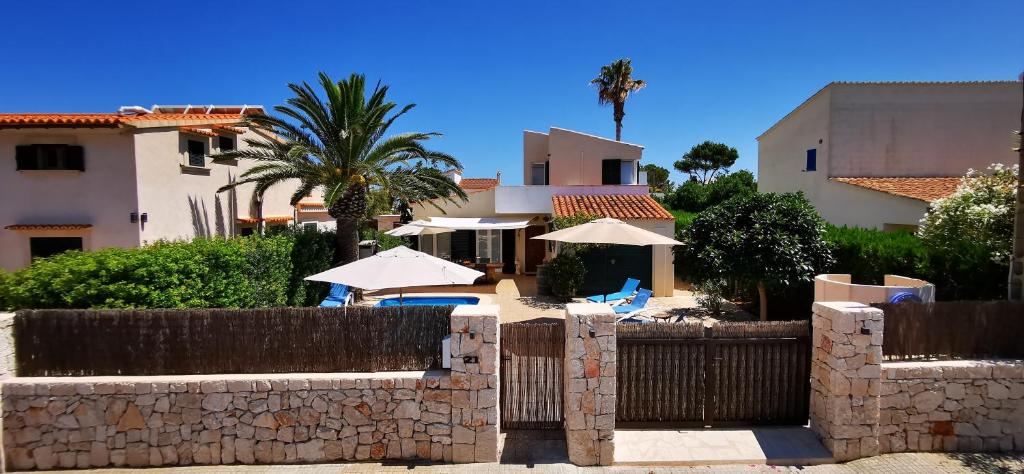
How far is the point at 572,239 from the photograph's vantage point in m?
16.0

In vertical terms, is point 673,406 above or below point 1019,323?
below

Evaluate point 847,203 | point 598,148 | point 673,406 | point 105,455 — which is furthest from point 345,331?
point 847,203

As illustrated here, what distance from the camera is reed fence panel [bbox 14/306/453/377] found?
7.95m

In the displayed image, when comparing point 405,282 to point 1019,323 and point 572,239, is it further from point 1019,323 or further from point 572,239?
point 1019,323

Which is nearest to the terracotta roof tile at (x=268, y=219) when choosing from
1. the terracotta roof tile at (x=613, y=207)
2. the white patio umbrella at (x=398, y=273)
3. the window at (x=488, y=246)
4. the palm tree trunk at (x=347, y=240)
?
the palm tree trunk at (x=347, y=240)

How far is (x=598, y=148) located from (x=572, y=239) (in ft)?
49.0

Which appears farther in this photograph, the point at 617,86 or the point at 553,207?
the point at 617,86

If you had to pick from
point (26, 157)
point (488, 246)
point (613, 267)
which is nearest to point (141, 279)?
point (26, 157)

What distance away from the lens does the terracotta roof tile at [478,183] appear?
174ft

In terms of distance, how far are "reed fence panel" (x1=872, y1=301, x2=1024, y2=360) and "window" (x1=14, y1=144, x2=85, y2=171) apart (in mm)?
24304

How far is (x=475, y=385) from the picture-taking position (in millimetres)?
7805

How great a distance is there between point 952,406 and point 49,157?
26612 mm

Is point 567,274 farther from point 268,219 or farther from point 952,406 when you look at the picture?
point 268,219

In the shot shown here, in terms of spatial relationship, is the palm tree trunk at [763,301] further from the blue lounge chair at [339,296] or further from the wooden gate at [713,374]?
the blue lounge chair at [339,296]
